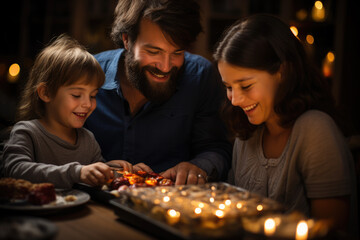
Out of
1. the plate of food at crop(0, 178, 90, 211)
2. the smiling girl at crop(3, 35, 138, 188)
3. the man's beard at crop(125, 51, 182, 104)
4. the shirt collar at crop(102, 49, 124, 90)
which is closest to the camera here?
the plate of food at crop(0, 178, 90, 211)

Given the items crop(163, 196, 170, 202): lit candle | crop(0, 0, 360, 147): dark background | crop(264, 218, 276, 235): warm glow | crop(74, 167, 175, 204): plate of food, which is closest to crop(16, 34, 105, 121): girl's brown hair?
crop(74, 167, 175, 204): plate of food

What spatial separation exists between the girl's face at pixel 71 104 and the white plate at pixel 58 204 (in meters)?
0.49

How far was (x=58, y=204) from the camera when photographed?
134 cm

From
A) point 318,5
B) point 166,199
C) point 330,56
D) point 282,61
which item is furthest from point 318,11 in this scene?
point 166,199

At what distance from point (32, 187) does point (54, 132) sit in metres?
0.60

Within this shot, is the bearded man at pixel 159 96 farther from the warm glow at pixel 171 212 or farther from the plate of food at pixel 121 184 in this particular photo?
the warm glow at pixel 171 212

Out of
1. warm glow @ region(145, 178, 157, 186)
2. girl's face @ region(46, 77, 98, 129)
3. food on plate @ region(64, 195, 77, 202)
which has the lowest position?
warm glow @ region(145, 178, 157, 186)

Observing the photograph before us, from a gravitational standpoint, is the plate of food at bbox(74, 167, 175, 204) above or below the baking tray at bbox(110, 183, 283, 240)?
below

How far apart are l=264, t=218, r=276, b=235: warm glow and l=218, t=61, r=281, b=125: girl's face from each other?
65 cm

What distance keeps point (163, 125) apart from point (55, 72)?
0.72 m

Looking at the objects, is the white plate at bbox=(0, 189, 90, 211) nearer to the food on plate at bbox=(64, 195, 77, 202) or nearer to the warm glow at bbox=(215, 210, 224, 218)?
the food on plate at bbox=(64, 195, 77, 202)

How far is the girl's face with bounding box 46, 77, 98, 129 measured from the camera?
1899 millimetres

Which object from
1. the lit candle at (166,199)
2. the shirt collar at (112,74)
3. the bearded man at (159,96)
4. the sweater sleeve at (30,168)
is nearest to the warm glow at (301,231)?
the lit candle at (166,199)

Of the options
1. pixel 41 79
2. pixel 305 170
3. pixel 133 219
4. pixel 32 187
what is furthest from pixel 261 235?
pixel 41 79
